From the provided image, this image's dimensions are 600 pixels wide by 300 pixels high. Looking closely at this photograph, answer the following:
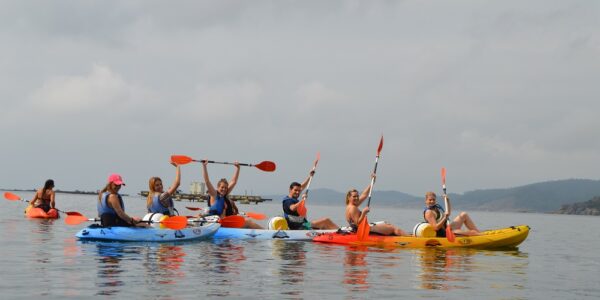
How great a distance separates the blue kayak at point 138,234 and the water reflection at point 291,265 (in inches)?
99.7

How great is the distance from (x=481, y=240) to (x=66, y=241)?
12414 mm

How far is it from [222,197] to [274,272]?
27.6ft

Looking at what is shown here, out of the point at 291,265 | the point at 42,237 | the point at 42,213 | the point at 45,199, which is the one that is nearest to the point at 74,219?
the point at 42,237

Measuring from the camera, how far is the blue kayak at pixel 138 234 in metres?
19.2

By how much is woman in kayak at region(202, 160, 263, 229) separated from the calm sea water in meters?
1.71

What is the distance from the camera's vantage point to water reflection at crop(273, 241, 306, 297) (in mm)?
12227

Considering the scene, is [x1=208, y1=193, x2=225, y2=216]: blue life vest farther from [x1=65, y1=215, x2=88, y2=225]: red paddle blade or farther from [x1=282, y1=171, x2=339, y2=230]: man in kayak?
[x1=65, y1=215, x2=88, y2=225]: red paddle blade

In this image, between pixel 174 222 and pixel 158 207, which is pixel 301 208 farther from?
pixel 158 207

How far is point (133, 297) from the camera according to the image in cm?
1055

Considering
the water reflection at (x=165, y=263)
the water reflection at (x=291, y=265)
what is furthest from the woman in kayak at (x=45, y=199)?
the water reflection at (x=291, y=265)

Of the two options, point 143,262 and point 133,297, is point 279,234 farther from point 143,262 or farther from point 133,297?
point 133,297

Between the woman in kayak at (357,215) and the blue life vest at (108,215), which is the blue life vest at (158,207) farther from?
the woman in kayak at (357,215)

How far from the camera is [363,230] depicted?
2078 centimetres

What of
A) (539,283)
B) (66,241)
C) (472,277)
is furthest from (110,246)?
(539,283)
